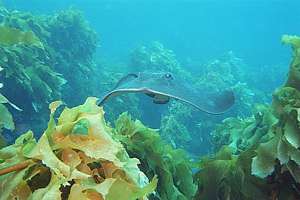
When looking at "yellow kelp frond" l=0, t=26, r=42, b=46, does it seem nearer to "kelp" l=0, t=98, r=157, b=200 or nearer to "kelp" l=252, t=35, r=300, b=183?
"kelp" l=0, t=98, r=157, b=200

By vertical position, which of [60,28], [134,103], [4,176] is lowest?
[134,103]

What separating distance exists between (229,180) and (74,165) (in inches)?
51.4

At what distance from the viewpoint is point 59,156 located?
3.99 ft

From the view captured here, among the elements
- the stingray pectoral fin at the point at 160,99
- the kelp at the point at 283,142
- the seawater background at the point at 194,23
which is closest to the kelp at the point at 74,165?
the kelp at the point at 283,142

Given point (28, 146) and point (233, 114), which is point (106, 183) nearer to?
point (28, 146)

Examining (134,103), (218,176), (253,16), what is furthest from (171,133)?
(253,16)

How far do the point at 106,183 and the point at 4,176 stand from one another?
0.32m

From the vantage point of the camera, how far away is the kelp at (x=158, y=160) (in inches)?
100

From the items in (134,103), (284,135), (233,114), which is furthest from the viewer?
(233,114)

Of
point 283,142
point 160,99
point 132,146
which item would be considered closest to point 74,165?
point 283,142

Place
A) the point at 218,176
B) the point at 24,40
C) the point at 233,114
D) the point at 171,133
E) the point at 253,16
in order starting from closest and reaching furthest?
1. the point at 24,40
2. the point at 218,176
3. the point at 171,133
4. the point at 233,114
5. the point at 253,16

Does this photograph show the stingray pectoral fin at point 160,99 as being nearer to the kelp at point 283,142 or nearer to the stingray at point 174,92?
the stingray at point 174,92

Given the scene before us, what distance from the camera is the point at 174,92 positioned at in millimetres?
2891

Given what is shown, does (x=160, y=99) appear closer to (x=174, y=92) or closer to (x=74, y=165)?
(x=174, y=92)
